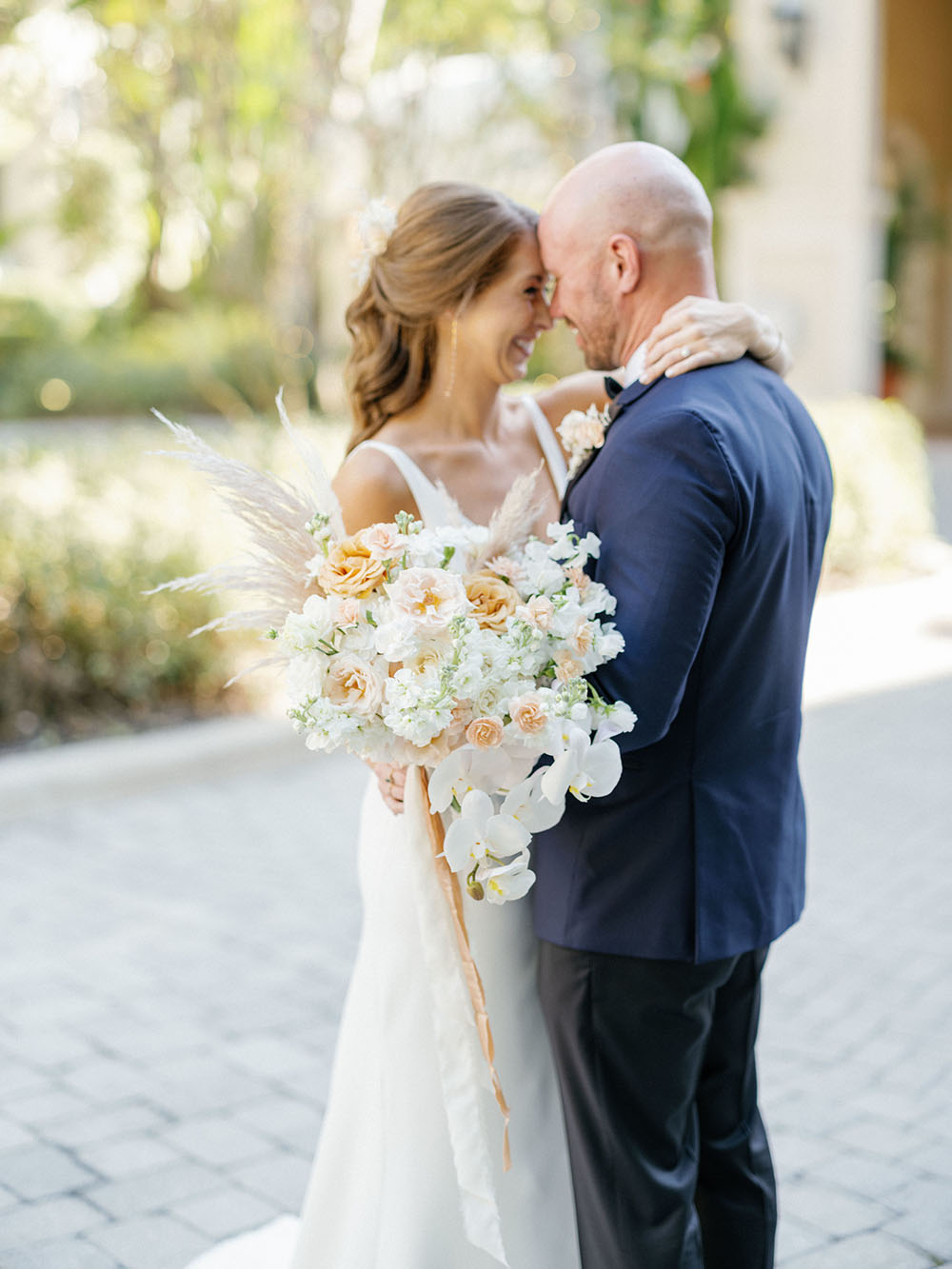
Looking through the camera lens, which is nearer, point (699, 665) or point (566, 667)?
point (566, 667)

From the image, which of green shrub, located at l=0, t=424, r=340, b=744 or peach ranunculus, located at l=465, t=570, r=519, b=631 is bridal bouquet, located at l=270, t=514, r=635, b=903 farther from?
green shrub, located at l=0, t=424, r=340, b=744

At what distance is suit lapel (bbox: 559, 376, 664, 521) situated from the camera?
223 cm

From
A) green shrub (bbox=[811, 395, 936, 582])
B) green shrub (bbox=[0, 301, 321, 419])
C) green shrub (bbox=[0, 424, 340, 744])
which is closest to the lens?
green shrub (bbox=[0, 424, 340, 744])

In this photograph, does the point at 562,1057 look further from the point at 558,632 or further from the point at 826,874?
the point at 826,874

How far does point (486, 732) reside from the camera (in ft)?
6.51

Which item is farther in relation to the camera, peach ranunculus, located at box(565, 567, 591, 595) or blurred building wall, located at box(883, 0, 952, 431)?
blurred building wall, located at box(883, 0, 952, 431)

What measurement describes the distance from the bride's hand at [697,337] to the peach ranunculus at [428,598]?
49cm

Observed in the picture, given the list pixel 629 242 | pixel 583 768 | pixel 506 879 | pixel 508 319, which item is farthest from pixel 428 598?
pixel 508 319

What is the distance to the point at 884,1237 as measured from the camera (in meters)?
3.20

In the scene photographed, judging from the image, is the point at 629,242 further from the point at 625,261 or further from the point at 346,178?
the point at 346,178

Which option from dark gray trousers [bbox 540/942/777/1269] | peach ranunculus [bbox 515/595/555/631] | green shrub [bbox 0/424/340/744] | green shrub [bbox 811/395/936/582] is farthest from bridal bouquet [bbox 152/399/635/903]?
green shrub [bbox 811/395/936/582]

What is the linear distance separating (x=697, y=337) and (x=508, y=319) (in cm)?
59

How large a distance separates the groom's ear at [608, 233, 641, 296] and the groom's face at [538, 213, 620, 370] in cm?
3

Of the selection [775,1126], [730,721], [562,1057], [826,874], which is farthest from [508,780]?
[826,874]
